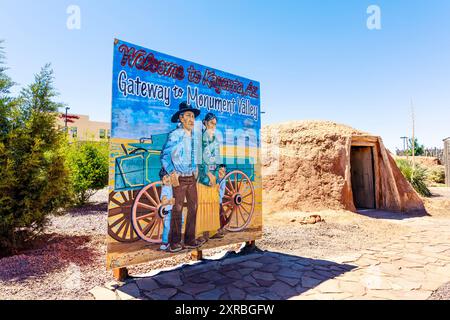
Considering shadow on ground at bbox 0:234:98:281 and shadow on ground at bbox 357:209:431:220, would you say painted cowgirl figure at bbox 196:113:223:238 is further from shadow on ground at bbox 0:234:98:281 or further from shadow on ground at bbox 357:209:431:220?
shadow on ground at bbox 357:209:431:220

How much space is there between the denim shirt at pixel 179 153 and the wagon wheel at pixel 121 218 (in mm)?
646

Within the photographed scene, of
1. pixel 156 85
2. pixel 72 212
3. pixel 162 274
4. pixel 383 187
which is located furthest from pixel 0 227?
pixel 383 187

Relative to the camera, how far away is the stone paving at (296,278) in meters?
3.34

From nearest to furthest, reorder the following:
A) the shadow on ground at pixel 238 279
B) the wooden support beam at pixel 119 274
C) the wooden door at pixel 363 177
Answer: the shadow on ground at pixel 238 279
the wooden support beam at pixel 119 274
the wooden door at pixel 363 177

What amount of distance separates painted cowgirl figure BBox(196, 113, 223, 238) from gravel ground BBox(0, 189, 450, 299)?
84 centimetres

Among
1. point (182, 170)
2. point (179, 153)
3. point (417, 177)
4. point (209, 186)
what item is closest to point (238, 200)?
point (209, 186)

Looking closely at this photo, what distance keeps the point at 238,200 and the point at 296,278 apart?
1575 mm

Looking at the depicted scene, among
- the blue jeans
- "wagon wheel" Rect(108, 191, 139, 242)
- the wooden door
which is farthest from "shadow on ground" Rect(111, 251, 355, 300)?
the wooden door

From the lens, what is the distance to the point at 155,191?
3689 mm

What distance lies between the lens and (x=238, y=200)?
4887 mm

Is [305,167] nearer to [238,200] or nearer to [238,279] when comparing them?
[238,200]

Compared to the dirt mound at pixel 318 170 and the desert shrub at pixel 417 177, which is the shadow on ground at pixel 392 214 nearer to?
the dirt mound at pixel 318 170

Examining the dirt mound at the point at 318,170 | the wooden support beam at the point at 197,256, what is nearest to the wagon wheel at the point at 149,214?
the wooden support beam at the point at 197,256

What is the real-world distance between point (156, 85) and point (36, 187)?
9.70ft
